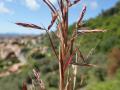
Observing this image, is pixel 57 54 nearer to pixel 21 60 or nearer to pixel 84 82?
pixel 84 82

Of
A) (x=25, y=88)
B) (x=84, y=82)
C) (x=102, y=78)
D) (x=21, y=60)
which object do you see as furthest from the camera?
(x=21, y=60)

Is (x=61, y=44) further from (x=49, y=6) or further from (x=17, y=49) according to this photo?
(x=17, y=49)

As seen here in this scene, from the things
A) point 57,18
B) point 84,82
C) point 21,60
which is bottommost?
point 21,60

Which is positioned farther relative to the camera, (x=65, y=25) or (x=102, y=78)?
(x=102, y=78)

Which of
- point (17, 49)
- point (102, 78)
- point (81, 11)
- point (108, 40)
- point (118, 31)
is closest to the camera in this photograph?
point (81, 11)

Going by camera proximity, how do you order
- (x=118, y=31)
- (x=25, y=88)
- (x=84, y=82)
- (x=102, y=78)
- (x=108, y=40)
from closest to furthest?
1. (x=25, y=88)
2. (x=84, y=82)
3. (x=102, y=78)
4. (x=108, y=40)
5. (x=118, y=31)

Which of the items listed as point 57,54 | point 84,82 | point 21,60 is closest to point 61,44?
point 57,54

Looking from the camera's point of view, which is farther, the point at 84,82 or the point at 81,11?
the point at 84,82

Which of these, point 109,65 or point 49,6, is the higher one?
point 49,6

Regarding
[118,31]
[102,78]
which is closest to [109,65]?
[102,78]
